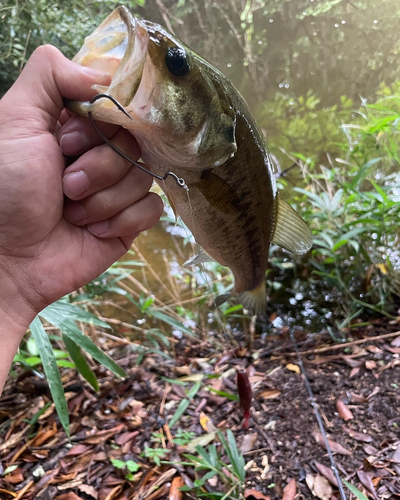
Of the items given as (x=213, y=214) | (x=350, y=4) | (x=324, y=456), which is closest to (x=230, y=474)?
(x=324, y=456)

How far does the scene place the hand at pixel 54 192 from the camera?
83 cm

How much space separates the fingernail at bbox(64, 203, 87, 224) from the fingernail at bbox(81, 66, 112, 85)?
1.13 ft

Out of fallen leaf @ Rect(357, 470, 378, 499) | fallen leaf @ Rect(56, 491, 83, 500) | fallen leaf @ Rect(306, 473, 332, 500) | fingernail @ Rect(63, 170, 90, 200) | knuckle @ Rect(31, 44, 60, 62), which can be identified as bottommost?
fallen leaf @ Rect(357, 470, 378, 499)

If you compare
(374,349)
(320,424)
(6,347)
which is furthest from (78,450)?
(374,349)

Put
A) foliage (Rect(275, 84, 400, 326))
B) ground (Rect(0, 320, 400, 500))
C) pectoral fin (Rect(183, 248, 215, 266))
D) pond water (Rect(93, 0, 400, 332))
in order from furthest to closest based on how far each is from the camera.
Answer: pond water (Rect(93, 0, 400, 332))
foliage (Rect(275, 84, 400, 326))
ground (Rect(0, 320, 400, 500))
pectoral fin (Rect(183, 248, 215, 266))

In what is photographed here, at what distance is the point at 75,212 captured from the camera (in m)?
0.99

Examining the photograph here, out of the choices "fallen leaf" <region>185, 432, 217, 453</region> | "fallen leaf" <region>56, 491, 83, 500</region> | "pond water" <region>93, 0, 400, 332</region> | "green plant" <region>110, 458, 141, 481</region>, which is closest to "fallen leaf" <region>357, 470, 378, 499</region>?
"fallen leaf" <region>185, 432, 217, 453</region>

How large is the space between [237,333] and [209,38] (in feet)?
19.7

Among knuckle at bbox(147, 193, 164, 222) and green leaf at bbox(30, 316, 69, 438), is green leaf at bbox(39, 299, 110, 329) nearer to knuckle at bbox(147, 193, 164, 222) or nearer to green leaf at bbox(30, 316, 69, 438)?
green leaf at bbox(30, 316, 69, 438)

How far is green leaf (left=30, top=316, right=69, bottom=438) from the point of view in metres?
1.40

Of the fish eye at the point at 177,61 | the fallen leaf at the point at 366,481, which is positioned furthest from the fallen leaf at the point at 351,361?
the fish eye at the point at 177,61

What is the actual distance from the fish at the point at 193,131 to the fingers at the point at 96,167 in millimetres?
44

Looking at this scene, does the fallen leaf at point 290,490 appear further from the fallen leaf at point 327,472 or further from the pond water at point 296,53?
the pond water at point 296,53

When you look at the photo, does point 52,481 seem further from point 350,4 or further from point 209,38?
point 350,4
